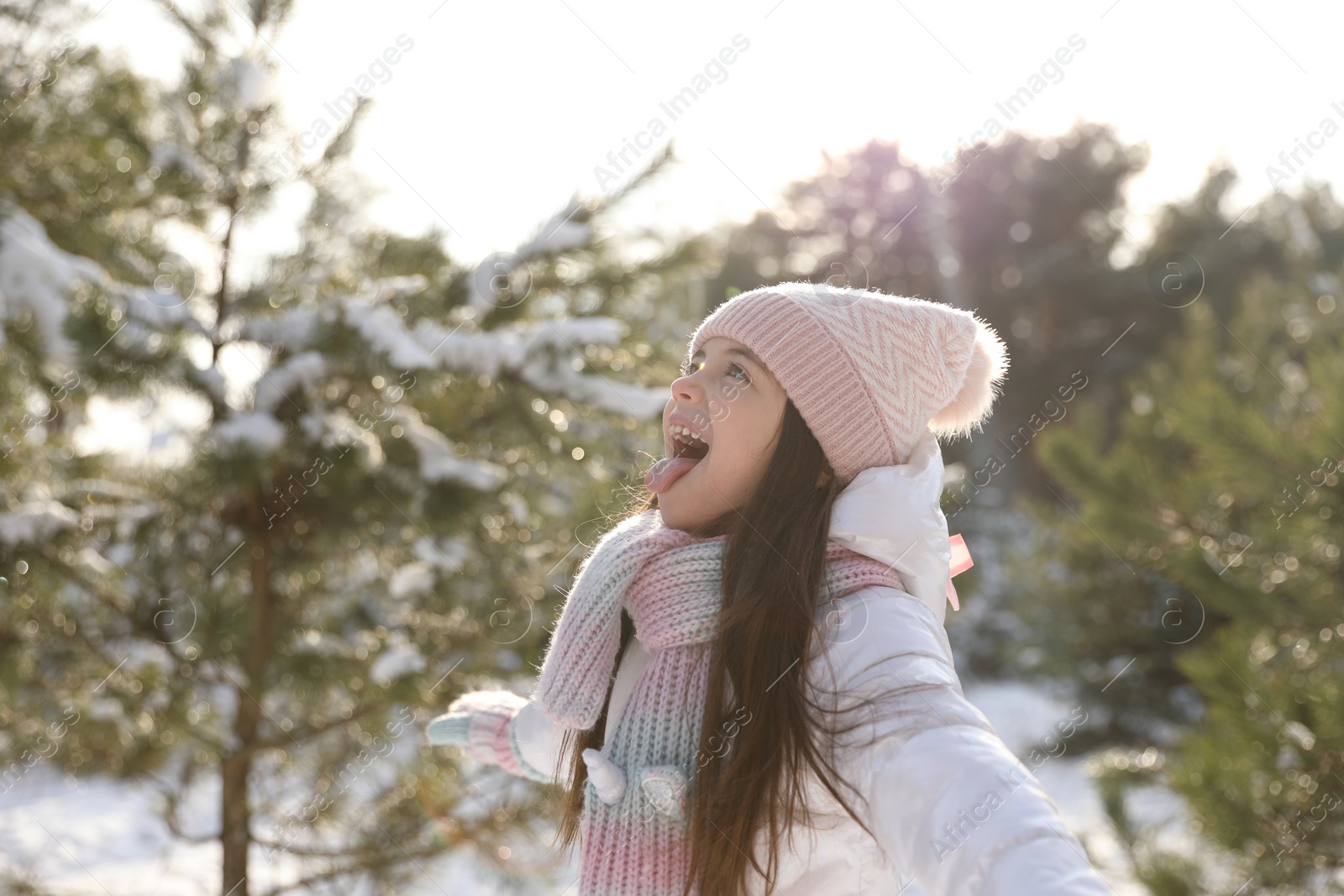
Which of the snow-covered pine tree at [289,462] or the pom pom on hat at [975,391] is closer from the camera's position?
the pom pom on hat at [975,391]

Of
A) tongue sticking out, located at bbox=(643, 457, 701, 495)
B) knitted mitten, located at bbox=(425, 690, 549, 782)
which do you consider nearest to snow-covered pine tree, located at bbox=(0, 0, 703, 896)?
knitted mitten, located at bbox=(425, 690, 549, 782)

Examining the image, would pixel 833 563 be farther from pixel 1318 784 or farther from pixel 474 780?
pixel 474 780

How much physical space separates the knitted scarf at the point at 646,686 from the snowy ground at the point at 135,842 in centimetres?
220

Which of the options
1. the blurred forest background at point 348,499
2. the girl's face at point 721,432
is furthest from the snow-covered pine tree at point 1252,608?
the girl's face at point 721,432

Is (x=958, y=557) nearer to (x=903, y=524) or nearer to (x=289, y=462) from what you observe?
(x=903, y=524)

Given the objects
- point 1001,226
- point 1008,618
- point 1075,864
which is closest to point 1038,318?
point 1001,226

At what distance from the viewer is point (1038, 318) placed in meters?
13.4

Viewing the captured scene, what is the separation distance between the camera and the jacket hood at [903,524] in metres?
1.38

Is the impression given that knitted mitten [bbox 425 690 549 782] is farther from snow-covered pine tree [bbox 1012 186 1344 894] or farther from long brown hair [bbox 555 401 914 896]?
snow-covered pine tree [bbox 1012 186 1344 894]

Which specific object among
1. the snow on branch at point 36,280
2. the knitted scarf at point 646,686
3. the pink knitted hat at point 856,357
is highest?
the pink knitted hat at point 856,357

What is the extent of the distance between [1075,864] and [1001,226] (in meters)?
13.4

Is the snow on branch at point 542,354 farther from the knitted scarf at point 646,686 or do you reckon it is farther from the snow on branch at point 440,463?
the knitted scarf at point 646,686

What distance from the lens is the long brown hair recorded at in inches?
49.8

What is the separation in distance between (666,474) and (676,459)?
0.13 feet
